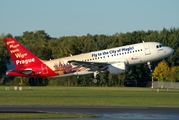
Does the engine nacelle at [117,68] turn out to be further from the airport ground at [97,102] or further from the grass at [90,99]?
the airport ground at [97,102]

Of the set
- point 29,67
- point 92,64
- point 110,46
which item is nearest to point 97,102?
point 92,64

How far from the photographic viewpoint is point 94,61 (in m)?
74.3

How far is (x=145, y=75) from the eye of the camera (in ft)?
352

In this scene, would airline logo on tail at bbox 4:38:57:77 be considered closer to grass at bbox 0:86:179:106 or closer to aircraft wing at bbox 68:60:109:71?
aircraft wing at bbox 68:60:109:71

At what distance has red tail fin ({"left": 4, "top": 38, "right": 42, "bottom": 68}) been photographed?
249 feet

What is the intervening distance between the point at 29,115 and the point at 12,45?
46.9 meters

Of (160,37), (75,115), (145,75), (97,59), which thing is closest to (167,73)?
(145,75)

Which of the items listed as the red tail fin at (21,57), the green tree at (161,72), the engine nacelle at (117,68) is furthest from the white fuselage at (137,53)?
the green tree at (161,72)

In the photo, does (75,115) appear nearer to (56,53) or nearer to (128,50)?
(128,50)

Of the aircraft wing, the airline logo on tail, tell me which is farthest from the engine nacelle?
the airline logo on tail

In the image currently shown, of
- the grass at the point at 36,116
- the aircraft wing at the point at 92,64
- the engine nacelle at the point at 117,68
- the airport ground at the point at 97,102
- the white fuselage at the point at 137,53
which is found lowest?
the grass at the point at 36,116

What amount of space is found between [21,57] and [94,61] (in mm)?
10277

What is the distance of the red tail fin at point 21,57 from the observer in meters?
76.0

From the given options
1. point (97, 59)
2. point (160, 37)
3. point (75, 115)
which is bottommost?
point (75, 115)
